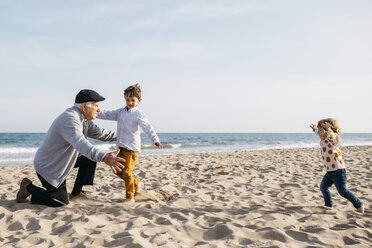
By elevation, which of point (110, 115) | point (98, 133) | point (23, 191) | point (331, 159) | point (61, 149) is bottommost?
point (23, 191)

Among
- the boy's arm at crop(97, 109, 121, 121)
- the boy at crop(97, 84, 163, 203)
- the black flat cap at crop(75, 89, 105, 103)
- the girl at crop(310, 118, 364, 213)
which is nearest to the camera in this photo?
the black flat cap at crop(75, 89, 105, 103)

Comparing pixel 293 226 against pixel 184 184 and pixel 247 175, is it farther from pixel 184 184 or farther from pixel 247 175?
pixel 247 175

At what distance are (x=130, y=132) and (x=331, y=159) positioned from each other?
9.25 feet

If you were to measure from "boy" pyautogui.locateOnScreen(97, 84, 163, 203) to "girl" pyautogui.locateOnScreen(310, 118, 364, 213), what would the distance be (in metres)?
2.30

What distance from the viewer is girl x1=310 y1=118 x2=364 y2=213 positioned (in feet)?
13.1

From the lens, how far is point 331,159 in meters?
4.05

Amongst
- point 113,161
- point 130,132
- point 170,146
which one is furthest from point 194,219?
point 170,146

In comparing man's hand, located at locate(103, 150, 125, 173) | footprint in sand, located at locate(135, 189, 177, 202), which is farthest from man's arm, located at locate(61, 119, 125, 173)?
footprint in sand, located at locate(135, 189, 177, 202)

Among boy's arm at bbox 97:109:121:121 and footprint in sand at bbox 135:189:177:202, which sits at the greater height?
boy's arm at bbox 97:109:121:121

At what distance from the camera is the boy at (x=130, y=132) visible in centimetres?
423

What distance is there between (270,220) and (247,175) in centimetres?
361

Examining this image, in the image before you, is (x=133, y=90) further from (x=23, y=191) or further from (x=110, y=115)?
(x=23, y=191)

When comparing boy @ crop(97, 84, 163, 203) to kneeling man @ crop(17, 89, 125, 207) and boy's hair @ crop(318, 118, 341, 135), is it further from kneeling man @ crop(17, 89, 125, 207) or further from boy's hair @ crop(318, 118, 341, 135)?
boy's hair @ crop(318, 118, 341, 135)

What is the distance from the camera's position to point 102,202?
167 inches
